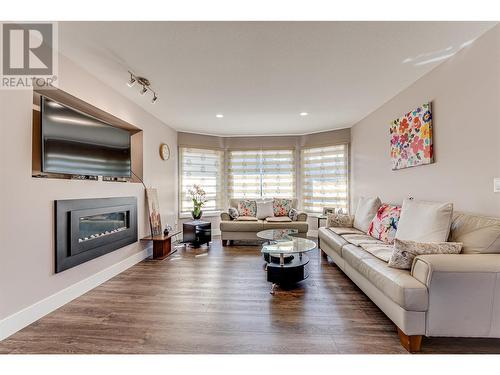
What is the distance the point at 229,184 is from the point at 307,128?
229cm

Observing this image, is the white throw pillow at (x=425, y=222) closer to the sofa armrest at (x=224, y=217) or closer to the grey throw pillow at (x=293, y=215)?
the grey throw pillow at (x=293, y=215)

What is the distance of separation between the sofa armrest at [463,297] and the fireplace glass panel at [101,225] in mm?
3200

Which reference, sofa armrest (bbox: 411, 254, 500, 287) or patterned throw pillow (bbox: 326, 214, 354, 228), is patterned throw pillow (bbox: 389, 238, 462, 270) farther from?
patterned throw pillow (bbox: 326, 214, 354, 228)

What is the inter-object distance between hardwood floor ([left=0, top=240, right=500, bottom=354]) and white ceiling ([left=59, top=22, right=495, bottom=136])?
2420 millimetres

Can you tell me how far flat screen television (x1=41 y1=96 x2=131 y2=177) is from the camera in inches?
86.7

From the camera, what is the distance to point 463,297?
60.7 inches

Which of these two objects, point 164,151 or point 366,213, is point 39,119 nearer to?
point 164,151

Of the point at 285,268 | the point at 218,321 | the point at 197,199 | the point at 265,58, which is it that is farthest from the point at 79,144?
the point at 197,199

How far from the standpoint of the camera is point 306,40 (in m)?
2.04

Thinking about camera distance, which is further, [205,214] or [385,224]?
[205,214]

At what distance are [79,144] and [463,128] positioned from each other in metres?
3.97

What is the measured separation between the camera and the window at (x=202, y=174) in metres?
5.31

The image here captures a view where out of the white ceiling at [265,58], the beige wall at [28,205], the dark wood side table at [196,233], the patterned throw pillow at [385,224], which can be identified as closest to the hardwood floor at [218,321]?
the beige wall at [28,205]
